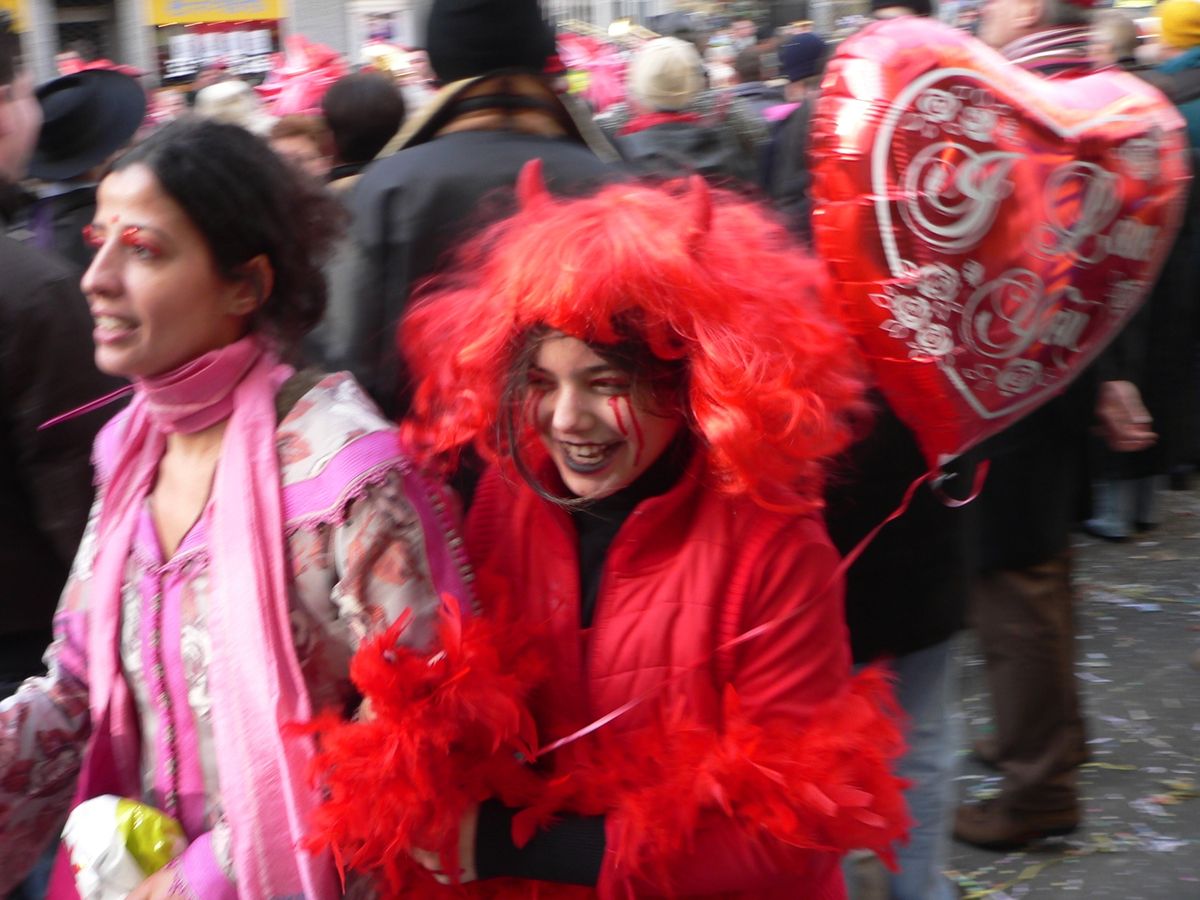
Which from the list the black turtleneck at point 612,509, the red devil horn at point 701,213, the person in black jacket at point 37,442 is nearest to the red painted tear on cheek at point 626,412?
the black turtleneck at point 612,509

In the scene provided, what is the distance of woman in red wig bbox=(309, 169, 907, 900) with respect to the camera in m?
1.62

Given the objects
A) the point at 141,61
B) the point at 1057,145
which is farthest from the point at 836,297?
the point at 141,61

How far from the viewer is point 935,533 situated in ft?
8.87

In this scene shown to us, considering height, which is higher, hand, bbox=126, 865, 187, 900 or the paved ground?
hand, bbox=126, 865, 187, 900

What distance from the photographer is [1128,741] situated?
431 cm

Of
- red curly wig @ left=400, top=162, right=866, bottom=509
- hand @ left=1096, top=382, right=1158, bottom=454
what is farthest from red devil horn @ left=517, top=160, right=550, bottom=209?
hand @ left=1096, top=382, right=1158, bottom=454

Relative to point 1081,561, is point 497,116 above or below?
above

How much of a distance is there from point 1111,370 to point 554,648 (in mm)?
2163

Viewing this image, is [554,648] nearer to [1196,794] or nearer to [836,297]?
[836,297]

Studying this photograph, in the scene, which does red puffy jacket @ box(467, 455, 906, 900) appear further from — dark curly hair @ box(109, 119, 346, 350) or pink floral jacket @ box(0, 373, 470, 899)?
dark curly hair @ box(109, 119, 346, 350)

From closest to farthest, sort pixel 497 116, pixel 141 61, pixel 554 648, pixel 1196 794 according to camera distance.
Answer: pixel 554 648 → pixel 497 116 → pixel 1196 794 → pixel 141 61

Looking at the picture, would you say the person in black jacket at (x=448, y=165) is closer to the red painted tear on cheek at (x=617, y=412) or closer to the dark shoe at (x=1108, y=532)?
the red painted tear on cheek at (x=617, y=412)

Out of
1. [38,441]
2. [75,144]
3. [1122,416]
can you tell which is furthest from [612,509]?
[75,144]

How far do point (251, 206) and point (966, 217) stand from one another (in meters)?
1.04
